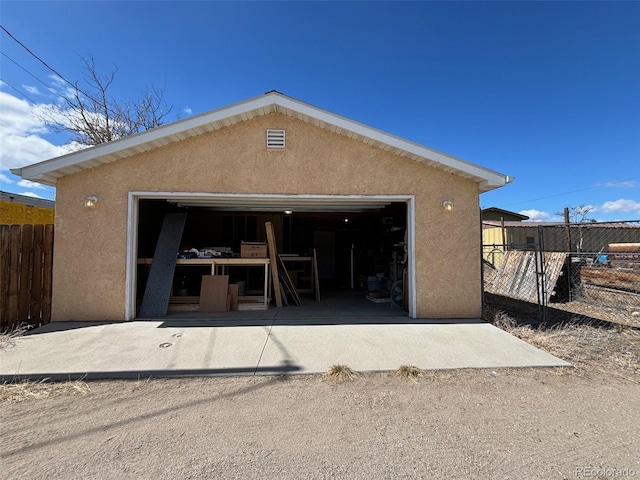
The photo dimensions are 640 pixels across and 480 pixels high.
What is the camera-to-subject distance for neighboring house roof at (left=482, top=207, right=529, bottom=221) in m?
25.1

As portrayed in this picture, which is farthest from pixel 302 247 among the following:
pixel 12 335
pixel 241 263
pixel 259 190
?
pixel 12 335

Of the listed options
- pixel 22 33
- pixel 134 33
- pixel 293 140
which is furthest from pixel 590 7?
pixel 22 33

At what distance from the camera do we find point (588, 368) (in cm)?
395

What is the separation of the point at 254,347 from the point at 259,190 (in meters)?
2.99

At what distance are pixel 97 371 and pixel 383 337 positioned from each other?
392 centimetres

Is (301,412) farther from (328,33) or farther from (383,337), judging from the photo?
(328,33)

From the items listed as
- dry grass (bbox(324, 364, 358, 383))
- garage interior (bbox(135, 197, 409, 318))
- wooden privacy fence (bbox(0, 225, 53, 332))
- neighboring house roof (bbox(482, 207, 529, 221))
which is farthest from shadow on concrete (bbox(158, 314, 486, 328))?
neighboring house roof (bbox(482, 207, 529, 221))

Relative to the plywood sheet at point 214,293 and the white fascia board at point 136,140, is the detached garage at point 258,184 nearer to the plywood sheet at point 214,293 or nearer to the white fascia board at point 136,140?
the white fascia board at point 136,140

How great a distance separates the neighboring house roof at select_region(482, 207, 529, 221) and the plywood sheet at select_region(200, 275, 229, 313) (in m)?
23.6

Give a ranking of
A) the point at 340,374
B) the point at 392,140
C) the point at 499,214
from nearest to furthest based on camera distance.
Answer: the point at 340,374, the point at 392,140, the point at 499,214

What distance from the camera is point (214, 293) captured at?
23.1ft

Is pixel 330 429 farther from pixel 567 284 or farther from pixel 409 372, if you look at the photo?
pixel 567 284

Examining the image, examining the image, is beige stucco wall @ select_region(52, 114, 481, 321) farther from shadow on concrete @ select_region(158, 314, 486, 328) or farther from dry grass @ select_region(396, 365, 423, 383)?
dry grass @ select_region(396, 365, 423, 383)

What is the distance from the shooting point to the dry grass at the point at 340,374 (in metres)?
3.57
